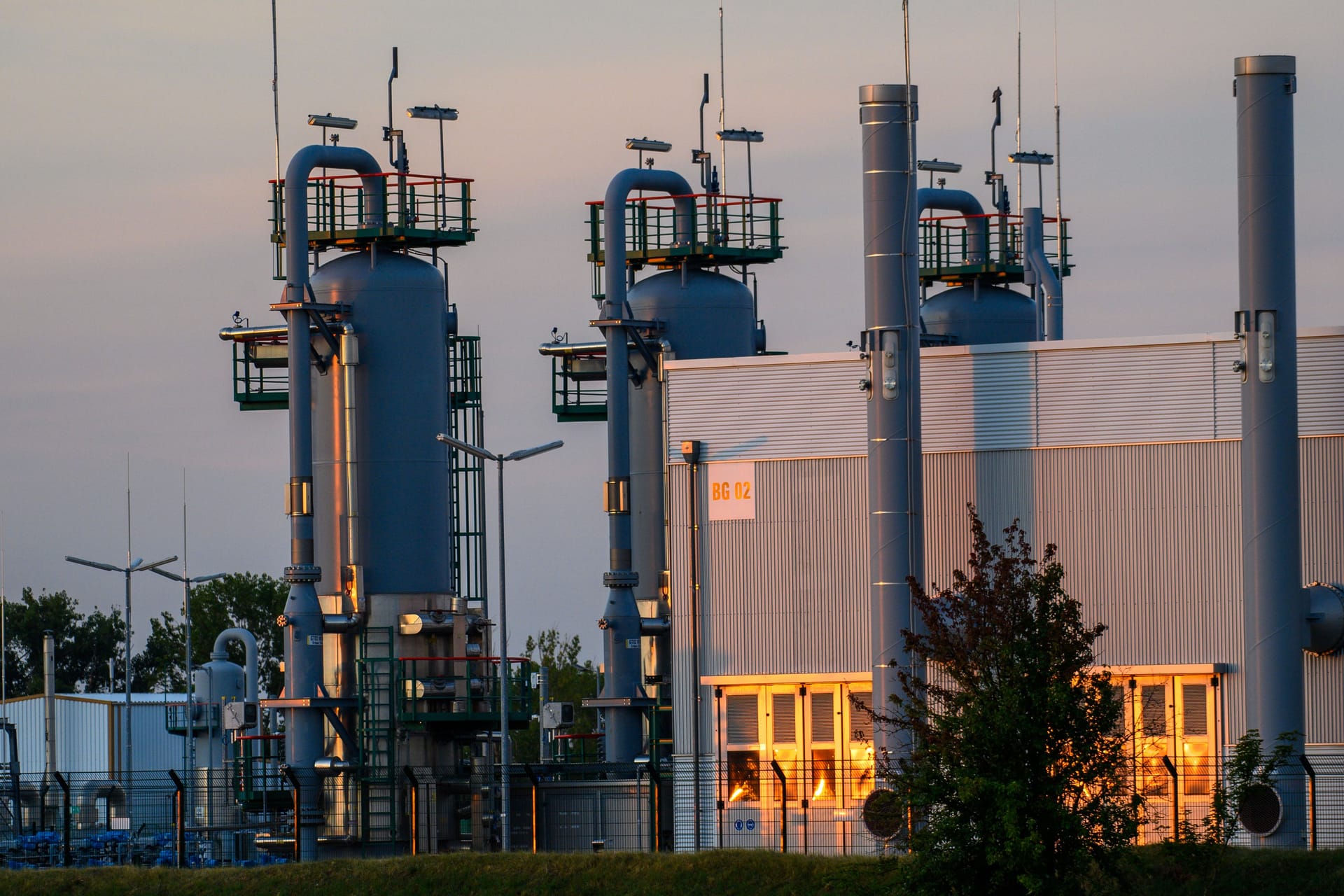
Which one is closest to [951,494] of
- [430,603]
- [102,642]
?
[430,603]

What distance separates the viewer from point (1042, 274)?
181 feet

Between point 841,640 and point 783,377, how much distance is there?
526cm

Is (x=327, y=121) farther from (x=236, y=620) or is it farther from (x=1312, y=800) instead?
(x=236, y=620)

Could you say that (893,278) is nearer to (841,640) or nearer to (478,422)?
(841,640)

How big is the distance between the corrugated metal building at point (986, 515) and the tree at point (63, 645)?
92.0 m

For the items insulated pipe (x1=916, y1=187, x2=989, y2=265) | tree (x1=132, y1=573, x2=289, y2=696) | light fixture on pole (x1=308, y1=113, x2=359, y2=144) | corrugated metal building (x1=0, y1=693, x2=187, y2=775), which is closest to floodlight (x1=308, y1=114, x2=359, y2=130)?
light fixture on pole (x1=308, y1=113, x2=359, y2=144)

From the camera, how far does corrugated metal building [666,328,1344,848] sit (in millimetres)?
40531

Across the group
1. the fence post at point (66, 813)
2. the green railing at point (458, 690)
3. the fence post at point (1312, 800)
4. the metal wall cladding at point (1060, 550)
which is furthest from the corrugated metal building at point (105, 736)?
the fence post at point (1312, 800)

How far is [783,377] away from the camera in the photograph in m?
44.1

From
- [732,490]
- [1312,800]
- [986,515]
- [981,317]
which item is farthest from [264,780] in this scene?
[1312,800]

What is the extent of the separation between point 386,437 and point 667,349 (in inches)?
284

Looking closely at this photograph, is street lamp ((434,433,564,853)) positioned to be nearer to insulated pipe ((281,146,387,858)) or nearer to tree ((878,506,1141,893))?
insulated pipe ((281,146,387,858))

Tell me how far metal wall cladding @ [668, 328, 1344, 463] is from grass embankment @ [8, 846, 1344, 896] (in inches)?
372

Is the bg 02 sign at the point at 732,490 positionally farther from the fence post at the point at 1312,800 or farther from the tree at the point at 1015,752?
the tree at the point at 1015,752
